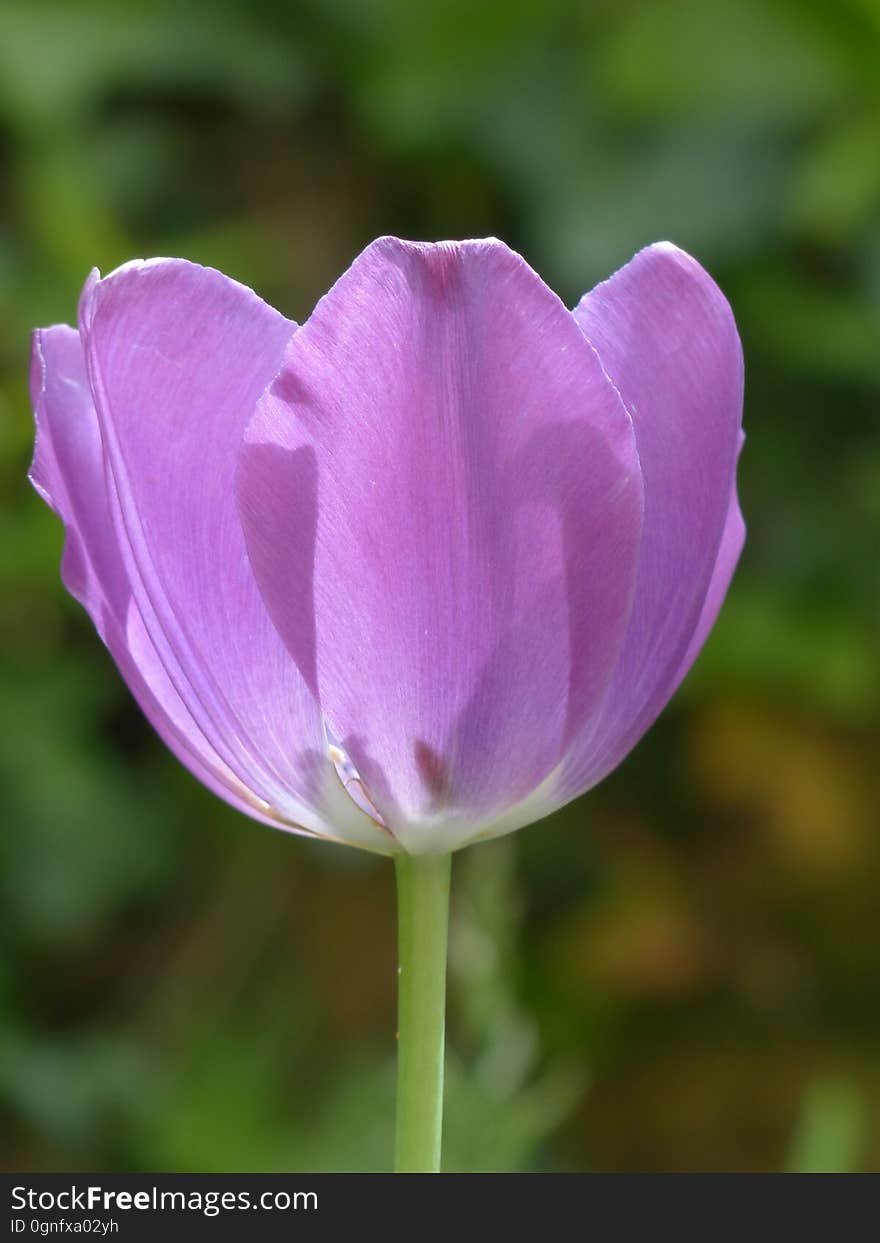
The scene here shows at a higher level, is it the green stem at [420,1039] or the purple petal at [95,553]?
the purple petal at [95,553]

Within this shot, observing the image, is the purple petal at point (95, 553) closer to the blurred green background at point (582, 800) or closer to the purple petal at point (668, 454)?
the purple petal at point (668, 454)

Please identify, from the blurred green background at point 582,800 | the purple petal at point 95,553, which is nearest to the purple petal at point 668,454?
the purple petal at point 95,553

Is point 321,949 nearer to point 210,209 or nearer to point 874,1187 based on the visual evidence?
point 210,209

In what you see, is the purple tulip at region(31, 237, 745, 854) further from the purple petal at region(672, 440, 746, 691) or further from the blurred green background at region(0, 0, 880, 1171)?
the blurred green background at region(0, 0, 880, 1171)

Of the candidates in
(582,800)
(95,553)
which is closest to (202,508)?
(95,553)

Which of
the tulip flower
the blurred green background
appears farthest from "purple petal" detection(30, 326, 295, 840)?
the blurred green background

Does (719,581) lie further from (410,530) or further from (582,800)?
(582,800)

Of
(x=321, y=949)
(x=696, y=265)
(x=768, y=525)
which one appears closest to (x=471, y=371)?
(x=696, y=265)
